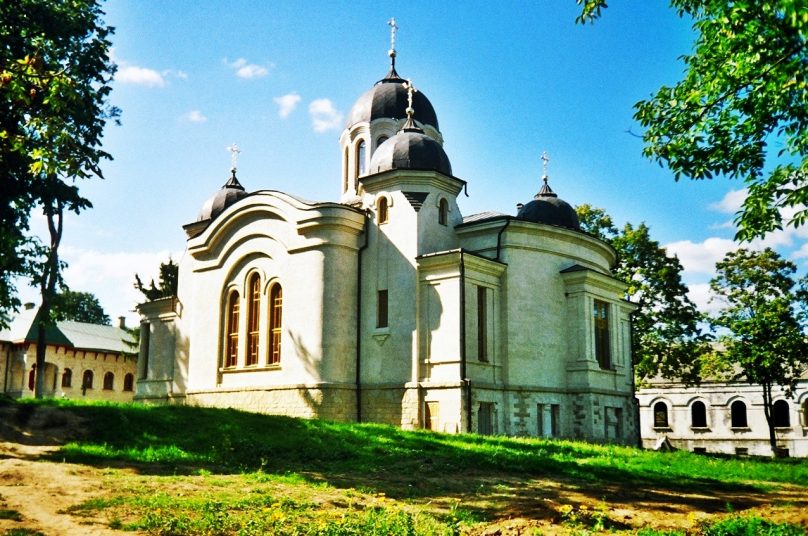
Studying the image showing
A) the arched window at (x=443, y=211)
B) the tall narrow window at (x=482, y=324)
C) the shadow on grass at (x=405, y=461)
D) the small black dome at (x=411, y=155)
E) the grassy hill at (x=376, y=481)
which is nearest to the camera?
the grassy hill at (x=376, y=481)

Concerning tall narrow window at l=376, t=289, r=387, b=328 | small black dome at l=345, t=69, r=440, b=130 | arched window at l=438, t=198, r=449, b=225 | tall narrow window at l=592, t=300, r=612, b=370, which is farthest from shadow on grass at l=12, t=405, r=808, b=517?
small black dome at l=345, t=69, r=440, b=130

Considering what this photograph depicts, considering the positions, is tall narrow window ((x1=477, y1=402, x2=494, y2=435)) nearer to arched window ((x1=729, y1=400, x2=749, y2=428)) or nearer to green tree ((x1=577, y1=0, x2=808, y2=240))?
green tree ((x1=577, y1=0, x2=808, y2=240))

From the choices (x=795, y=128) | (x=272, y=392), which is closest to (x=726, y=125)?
(x=795, y=128)

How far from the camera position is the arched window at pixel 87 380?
4628 centimetres

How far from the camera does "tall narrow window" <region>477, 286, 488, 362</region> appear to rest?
22.1m

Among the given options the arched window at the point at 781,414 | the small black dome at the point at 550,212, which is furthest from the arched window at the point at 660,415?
the small black dome at the point at 550,212

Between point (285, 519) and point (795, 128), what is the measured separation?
927cm

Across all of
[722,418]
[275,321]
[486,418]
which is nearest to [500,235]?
[486,418]

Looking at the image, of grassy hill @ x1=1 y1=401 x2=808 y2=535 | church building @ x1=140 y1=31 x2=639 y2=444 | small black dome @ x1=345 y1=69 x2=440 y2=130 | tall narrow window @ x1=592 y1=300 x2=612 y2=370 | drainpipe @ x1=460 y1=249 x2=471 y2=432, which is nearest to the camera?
grassy hill @ x1=1 y1=401 x2=808 y2=535

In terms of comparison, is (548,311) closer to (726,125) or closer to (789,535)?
(726,125)

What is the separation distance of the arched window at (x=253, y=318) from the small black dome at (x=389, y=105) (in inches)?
324

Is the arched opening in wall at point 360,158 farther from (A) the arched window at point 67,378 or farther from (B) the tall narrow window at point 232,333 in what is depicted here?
(A) the arched window at point 67,378

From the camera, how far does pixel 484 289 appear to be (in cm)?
2248

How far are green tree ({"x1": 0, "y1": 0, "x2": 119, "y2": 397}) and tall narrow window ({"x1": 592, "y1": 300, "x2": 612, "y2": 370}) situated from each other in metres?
16.1
